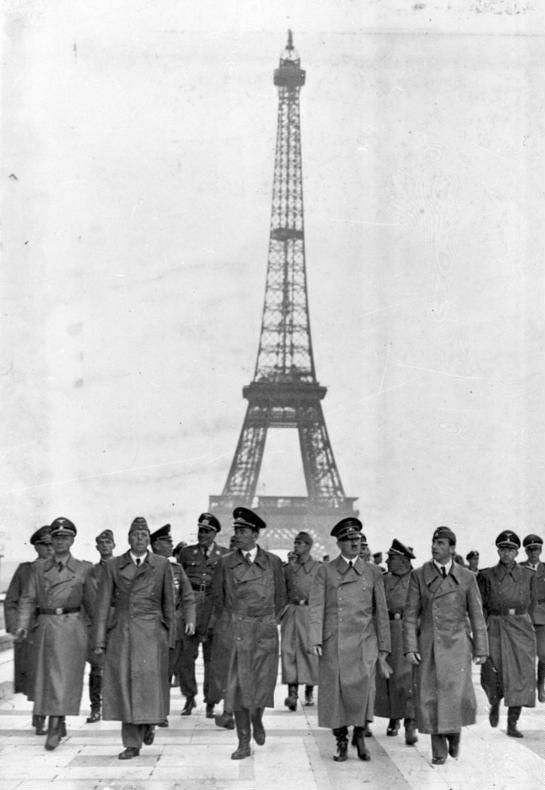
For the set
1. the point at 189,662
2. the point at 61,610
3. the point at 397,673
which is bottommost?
the point at 189,662

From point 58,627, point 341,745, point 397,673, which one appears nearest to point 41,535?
point 58,627

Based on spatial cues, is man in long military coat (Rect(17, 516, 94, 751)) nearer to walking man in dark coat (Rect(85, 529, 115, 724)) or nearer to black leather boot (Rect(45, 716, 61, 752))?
black leather boot (Rect(45, 716, 61, 752))

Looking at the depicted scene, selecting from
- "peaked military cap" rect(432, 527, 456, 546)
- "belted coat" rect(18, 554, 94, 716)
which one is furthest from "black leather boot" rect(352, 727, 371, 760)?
"belted coat" rect(18, 554, 94, 716)

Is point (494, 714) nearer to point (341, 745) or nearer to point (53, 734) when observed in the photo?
→ point (341, 745)

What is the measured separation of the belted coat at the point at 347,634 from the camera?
22.9 ft

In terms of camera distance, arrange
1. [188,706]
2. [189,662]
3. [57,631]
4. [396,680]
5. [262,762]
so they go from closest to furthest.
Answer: [262,762] → [57,631] → [396,680] → [188,706] → [189,662]

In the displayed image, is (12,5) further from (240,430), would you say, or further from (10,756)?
(240,430)

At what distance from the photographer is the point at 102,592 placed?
707 cm

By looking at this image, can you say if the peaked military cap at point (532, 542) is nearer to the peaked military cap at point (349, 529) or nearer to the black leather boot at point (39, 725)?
the peaked military cap at point (349, 529)

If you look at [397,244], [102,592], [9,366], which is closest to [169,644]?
[102,592]

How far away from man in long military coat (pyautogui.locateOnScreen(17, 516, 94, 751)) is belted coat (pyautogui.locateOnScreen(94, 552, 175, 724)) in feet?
1.75

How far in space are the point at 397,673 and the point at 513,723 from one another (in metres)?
1.02

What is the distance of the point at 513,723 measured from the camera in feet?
26.8

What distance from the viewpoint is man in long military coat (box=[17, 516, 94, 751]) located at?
7.38 m
